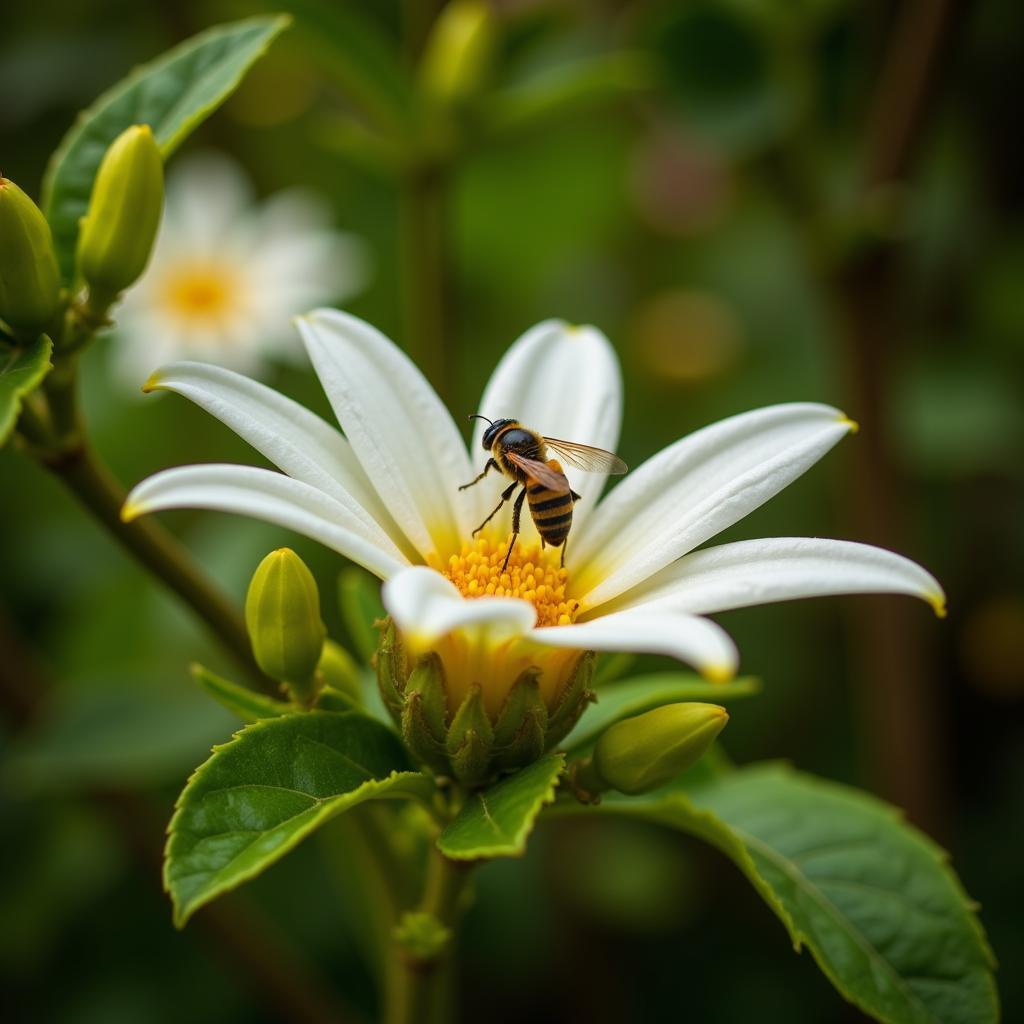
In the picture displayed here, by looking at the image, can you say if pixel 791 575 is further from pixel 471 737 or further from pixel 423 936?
pixel 423 936

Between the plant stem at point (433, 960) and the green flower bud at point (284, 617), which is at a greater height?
the green flower bud at point (284, 617)

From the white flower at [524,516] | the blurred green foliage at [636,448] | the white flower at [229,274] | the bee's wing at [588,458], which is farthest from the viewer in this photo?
the white flower at [229,274]

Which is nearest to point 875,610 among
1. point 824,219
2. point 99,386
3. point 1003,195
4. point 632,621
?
point 824,219

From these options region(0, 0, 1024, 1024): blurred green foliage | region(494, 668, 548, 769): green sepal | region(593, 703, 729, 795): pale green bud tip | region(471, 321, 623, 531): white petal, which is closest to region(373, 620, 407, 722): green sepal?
region(494, 668, 548, 769): green sepal

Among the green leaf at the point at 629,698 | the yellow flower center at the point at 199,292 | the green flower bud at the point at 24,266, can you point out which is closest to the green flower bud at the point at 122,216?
the green flower bud at the point at 24,266

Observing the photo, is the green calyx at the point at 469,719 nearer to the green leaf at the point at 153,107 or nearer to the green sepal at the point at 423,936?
the green sepal at the point at 423,936

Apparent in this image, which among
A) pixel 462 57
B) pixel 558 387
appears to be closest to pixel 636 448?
pixel 462 57

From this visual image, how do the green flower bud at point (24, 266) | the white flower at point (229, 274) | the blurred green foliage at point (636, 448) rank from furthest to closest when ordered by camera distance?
the white flower at point (229, 274) → the blurred green foliage at point (636, 448) → the green flower bud at point (24, 266)

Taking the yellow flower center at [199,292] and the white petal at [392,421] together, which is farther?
the yellow flower center at [199,292]

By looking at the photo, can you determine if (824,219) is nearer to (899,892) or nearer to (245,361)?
(899,892)

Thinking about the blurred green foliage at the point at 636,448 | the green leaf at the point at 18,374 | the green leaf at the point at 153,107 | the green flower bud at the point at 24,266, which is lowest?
the blurred green foliage at the point at 636,448
